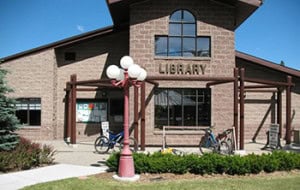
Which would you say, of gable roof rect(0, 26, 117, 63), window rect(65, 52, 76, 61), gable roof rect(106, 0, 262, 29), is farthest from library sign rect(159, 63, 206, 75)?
window rect(65, 52, 76, 61)

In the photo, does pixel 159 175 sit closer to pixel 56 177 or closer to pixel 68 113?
pixel 56 177

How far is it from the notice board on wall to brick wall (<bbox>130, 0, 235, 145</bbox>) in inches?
150

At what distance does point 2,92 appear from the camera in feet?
41.0

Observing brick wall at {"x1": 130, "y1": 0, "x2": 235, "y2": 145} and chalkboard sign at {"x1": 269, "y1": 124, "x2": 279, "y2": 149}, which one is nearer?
chalkboard sign at {"x1": 269, "y1": 124, "x2": 279, "y2": 149}

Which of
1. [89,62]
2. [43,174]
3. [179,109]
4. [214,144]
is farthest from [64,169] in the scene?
[89,62]

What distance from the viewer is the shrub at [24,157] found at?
36.7 ft

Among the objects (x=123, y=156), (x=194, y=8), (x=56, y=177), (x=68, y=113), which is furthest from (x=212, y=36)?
(x=56, y=177)

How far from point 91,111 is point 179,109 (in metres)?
5.38

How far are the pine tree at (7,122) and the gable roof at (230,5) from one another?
7.43 meters

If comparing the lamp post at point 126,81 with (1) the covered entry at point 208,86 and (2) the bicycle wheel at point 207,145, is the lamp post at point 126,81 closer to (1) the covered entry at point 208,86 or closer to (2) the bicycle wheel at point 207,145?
(1) the covered entry at point 208,86

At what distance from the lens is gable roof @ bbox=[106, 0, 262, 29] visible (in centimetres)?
1788

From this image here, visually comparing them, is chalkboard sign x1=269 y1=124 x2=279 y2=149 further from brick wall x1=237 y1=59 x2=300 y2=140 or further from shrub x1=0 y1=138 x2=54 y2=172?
shrub x1=0 y1=138 x2=54 y2=172

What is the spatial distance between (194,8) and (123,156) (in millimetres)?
10493

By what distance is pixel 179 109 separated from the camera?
61.4 ft
